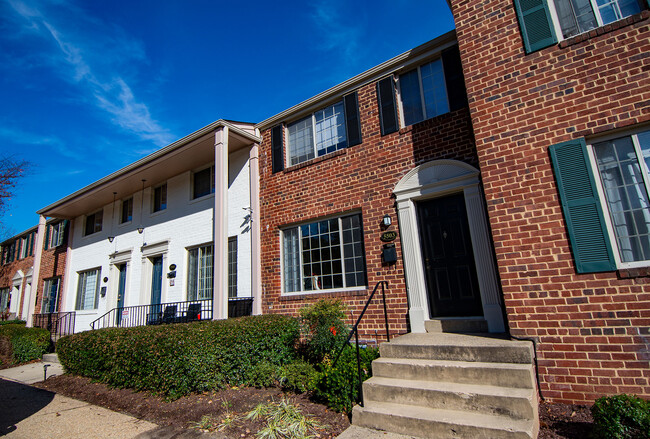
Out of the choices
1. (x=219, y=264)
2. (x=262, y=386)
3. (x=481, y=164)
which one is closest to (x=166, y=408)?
(x=262, y=386)

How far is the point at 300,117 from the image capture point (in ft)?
28.5

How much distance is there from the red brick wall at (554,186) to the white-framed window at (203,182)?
7947 millimetres

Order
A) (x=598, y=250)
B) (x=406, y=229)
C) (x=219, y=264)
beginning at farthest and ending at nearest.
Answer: (x=219, y=264), (x=406, y=229), (x=598, y=250)

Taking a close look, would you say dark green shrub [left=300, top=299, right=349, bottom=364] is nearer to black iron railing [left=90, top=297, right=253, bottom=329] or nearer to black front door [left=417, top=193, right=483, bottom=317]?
black front door [left=417, top=193, right=483, bottom=317]

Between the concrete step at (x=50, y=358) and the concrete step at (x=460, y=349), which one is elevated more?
the concrete step at (x=460, y=349)

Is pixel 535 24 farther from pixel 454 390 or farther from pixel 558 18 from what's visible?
pixel 454 390

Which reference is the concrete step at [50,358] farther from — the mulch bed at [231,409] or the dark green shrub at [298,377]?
the dark green shrub at [298,377]

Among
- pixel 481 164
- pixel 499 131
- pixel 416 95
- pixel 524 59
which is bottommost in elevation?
Answer: pixel 481 164

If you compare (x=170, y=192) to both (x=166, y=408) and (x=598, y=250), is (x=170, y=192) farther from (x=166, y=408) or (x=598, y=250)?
(x=598, y=250)

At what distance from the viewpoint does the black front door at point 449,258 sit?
5699 mm

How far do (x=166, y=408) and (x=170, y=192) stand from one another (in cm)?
793

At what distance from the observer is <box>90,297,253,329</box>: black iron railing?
839 cm

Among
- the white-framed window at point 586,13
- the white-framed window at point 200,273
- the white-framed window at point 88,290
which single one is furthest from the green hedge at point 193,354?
the white-framed window at point 88,290

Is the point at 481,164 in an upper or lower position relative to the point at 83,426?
upper
